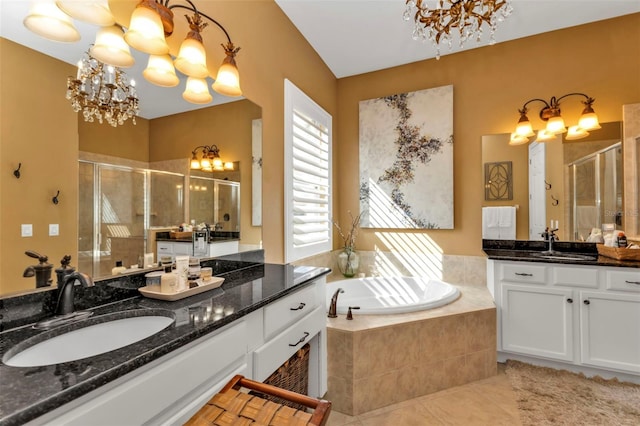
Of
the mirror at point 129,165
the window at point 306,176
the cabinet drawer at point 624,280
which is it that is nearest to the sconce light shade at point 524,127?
the cabinet drawer at point 624,280

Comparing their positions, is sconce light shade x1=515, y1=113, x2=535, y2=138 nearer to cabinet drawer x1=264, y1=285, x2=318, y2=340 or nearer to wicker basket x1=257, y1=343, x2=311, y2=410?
cabinet drawer x1=264, y1=285, x2=318, y2=340

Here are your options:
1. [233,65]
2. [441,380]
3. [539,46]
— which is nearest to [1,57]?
[233,65]

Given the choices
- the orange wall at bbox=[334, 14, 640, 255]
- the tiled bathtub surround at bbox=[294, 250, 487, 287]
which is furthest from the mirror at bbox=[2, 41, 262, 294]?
the orange wall at bbox=[334, 14, 640, 255]

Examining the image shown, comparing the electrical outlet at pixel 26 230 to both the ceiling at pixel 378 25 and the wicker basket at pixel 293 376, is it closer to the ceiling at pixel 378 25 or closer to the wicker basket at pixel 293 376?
the ceiling at pixel 378 25

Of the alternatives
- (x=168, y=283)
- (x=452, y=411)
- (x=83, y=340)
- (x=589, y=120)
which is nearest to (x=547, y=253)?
(x=589, y=120)

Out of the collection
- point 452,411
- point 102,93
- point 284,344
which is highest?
point 102,93

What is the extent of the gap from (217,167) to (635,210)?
3.19 metres

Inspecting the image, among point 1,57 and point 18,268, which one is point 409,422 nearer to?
point 18,268

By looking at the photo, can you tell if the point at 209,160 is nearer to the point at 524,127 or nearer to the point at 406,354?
the point at 406,354

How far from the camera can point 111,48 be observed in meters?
1.10

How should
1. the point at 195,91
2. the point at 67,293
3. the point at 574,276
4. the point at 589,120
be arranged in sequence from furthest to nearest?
the point at 589,120, the point at 574,276, the point at 195,91, the point at 67,293

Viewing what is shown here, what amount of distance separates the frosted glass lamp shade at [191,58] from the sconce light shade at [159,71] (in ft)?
0.12

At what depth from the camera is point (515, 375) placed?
2.26m

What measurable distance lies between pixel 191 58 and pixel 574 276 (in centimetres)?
283
